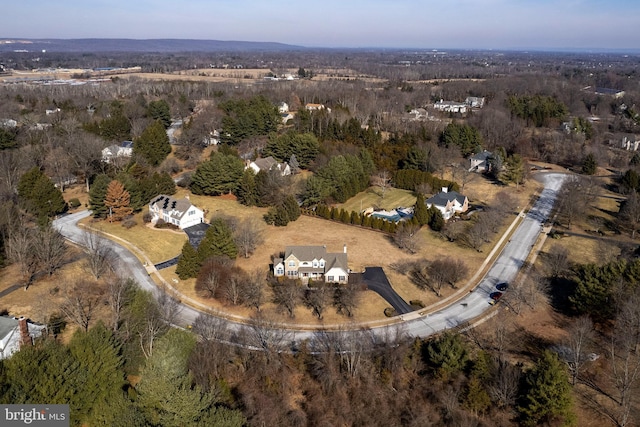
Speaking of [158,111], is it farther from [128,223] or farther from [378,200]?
[378,200]

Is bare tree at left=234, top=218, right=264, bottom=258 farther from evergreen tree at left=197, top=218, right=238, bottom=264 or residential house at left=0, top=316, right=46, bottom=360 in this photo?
residential house at left=0, top=316, right=46, bottom=360

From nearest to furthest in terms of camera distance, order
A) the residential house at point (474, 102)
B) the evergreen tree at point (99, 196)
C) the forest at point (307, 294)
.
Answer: the forest at point (307, 294), the evergreen tree at point (99, 196), the residential house at point (474, 102)

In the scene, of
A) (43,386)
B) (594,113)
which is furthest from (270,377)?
(594,113)

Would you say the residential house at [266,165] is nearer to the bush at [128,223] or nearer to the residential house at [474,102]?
the bush at [128,223]

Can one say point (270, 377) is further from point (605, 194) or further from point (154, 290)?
point (605, 194)

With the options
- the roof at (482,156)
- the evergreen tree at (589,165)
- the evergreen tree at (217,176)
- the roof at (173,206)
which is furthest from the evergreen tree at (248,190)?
the evergreen tree at (589,165)

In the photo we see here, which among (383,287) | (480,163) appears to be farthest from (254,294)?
(480,163)
